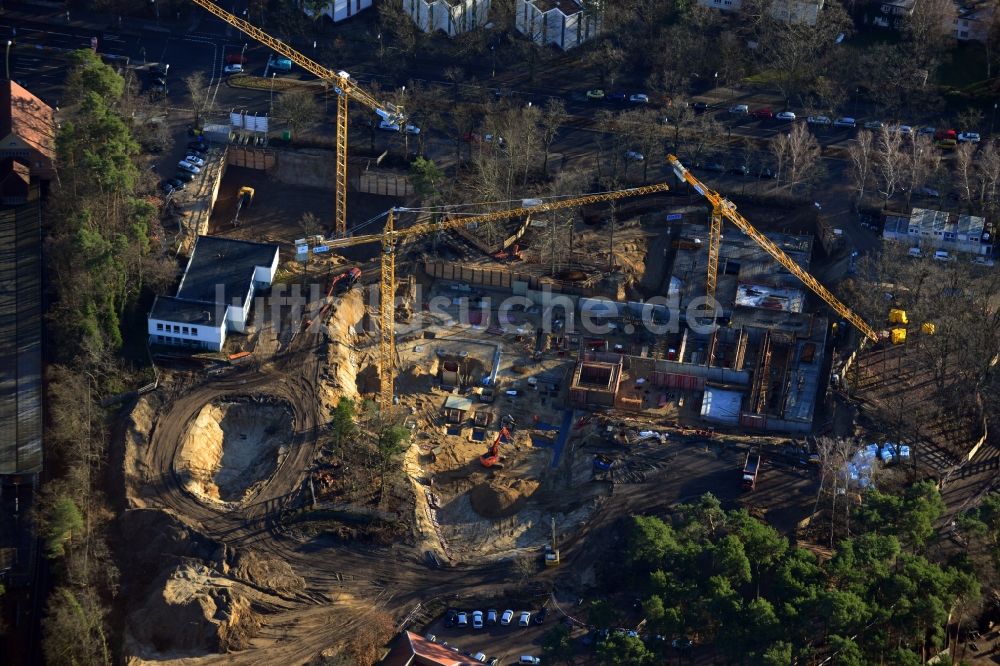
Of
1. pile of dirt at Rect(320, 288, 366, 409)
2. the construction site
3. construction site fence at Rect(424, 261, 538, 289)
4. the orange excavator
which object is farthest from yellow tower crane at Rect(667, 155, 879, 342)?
pile of dirt at Rect(320, 288, 366, 409)

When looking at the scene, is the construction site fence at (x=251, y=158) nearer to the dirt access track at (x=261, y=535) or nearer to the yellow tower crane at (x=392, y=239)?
the yellow tower crane at (x=392, y=239)

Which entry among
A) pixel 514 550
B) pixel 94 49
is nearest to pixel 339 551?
pixel 514 550

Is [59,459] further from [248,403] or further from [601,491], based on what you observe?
[601,491]

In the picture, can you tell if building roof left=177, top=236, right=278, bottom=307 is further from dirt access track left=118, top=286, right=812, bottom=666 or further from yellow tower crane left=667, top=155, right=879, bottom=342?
yellow tower crane left=667, top=155, right=879, bottom=342

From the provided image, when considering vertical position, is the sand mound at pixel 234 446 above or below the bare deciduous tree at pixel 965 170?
below

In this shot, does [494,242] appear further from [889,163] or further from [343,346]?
[889,163]

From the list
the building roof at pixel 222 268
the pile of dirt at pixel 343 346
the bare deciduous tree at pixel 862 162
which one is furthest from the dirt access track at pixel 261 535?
the bare deciduous tree at pixel 862 162

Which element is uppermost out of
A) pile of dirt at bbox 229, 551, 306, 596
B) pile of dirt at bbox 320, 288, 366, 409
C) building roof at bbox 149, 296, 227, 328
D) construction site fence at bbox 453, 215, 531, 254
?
construction site fence at bbox 453, 215, 531, 254
